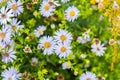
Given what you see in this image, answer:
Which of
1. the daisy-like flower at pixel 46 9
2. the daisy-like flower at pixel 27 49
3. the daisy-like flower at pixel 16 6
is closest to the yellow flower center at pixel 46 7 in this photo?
the daisy-like flower at pixel 46 9

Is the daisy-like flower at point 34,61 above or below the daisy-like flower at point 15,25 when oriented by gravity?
below

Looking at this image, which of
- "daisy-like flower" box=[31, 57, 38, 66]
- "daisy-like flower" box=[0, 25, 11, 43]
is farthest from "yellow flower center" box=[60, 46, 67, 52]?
"daisy-like flower" box=[0, 25, 11, 43]

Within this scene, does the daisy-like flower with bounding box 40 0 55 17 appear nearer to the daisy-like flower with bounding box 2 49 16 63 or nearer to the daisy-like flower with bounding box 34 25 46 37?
Answer: the daisy-like flower with bounding box 34 25 46 37

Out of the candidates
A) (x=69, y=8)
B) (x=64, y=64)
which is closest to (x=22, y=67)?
(x=64, y=64)

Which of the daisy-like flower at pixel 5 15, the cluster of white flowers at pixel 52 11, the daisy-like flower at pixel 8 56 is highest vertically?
the cluster of white flowers at pixel 52 11

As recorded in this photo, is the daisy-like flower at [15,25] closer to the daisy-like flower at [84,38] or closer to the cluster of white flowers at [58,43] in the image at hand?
the cluster of white flowers at [58,43]
